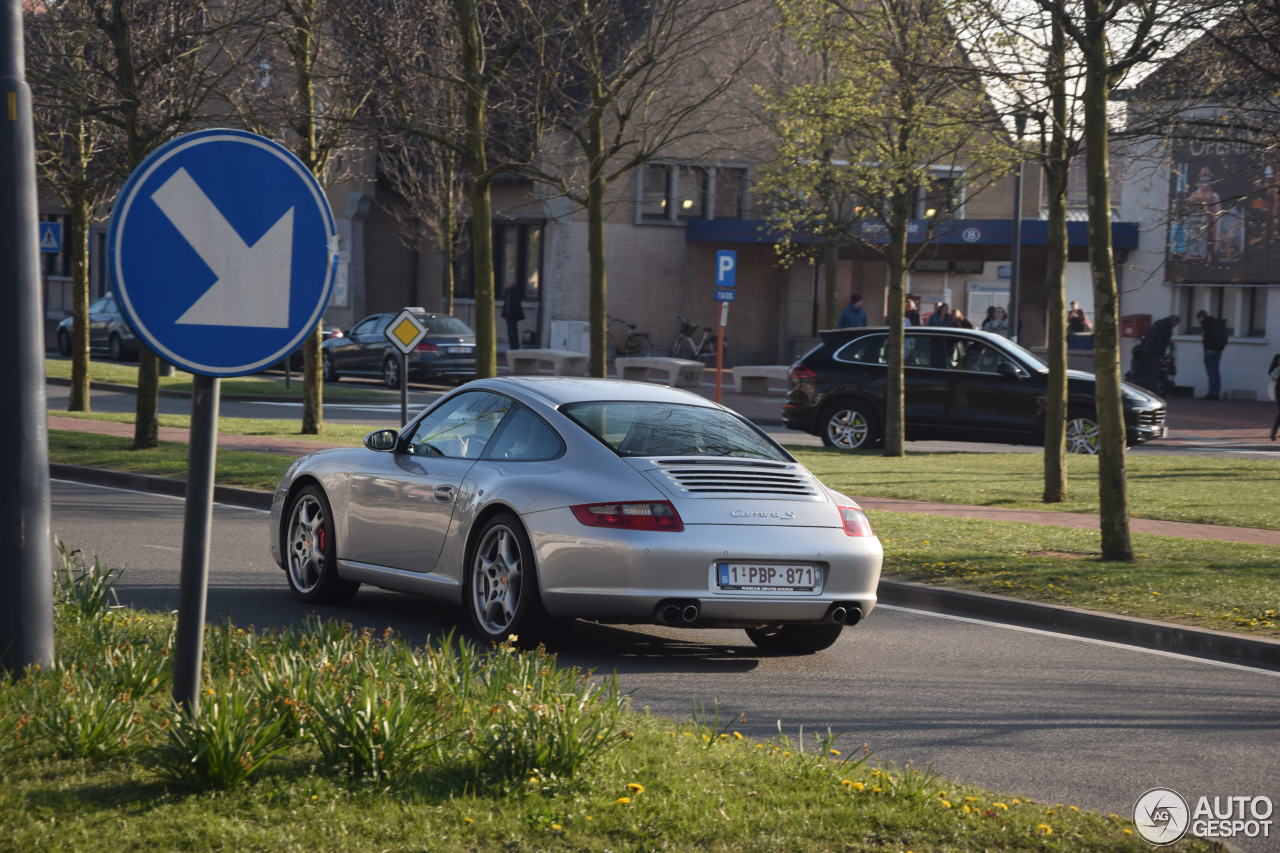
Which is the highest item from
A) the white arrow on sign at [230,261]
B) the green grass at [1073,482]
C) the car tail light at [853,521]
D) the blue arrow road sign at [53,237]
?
the blue arrow road sign at [53,237]

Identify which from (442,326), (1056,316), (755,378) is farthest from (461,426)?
(755,378)

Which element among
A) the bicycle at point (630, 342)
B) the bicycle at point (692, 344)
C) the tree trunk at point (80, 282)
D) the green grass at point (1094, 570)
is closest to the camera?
the green grass at point (1094, 570)

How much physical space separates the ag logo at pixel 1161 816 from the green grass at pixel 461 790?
10 cm

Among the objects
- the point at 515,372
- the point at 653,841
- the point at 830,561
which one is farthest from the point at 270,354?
the point at 515,372

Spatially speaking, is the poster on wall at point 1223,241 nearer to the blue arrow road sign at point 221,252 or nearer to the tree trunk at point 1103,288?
the tree trunk at point 1103,288

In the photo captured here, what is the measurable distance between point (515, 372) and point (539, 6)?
20.6 m

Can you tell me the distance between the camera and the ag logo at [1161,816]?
5131mm

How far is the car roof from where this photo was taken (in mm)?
9242

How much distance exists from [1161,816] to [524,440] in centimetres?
436

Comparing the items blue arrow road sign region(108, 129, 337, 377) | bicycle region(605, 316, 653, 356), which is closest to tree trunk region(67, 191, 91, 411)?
bicycle region(605, 316, 653, 356)

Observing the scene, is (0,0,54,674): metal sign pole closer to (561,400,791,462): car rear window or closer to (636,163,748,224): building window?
(561,400,791,462): car rear window

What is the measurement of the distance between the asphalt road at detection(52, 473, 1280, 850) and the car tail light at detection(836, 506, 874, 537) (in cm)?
68

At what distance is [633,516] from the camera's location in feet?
26.9

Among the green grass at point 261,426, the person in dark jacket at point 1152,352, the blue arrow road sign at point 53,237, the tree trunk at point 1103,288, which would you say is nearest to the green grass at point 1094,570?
the tree trunk at point 1103,288
